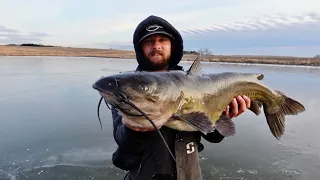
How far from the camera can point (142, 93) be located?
6.66 feet

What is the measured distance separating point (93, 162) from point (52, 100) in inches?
210

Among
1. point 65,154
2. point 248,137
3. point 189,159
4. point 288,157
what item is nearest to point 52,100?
point 65,154

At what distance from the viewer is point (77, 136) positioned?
7.39m

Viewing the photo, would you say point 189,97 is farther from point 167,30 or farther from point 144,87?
point 167,30

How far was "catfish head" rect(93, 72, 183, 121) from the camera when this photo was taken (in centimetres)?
193

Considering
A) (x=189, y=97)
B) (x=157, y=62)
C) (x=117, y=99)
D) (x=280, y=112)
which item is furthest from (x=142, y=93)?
(x=280, y=112)

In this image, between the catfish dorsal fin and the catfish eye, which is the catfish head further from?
the catfish dorsal fin

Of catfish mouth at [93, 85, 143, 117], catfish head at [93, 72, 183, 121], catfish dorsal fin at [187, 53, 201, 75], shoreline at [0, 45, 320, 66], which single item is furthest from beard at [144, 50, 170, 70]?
shoreline at [0, 45, 320, 66]

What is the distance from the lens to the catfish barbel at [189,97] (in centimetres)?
197

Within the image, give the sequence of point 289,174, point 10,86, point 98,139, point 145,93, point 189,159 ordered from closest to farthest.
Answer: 1. point 145,93
2. point 189,159
3. point 289,174
4. point 98,139
5. point 10,86

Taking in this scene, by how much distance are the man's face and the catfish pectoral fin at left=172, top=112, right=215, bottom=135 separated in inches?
38.2

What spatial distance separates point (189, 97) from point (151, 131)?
43 cm

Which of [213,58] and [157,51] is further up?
[157,51]

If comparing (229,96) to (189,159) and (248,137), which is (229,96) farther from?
(248,137)
